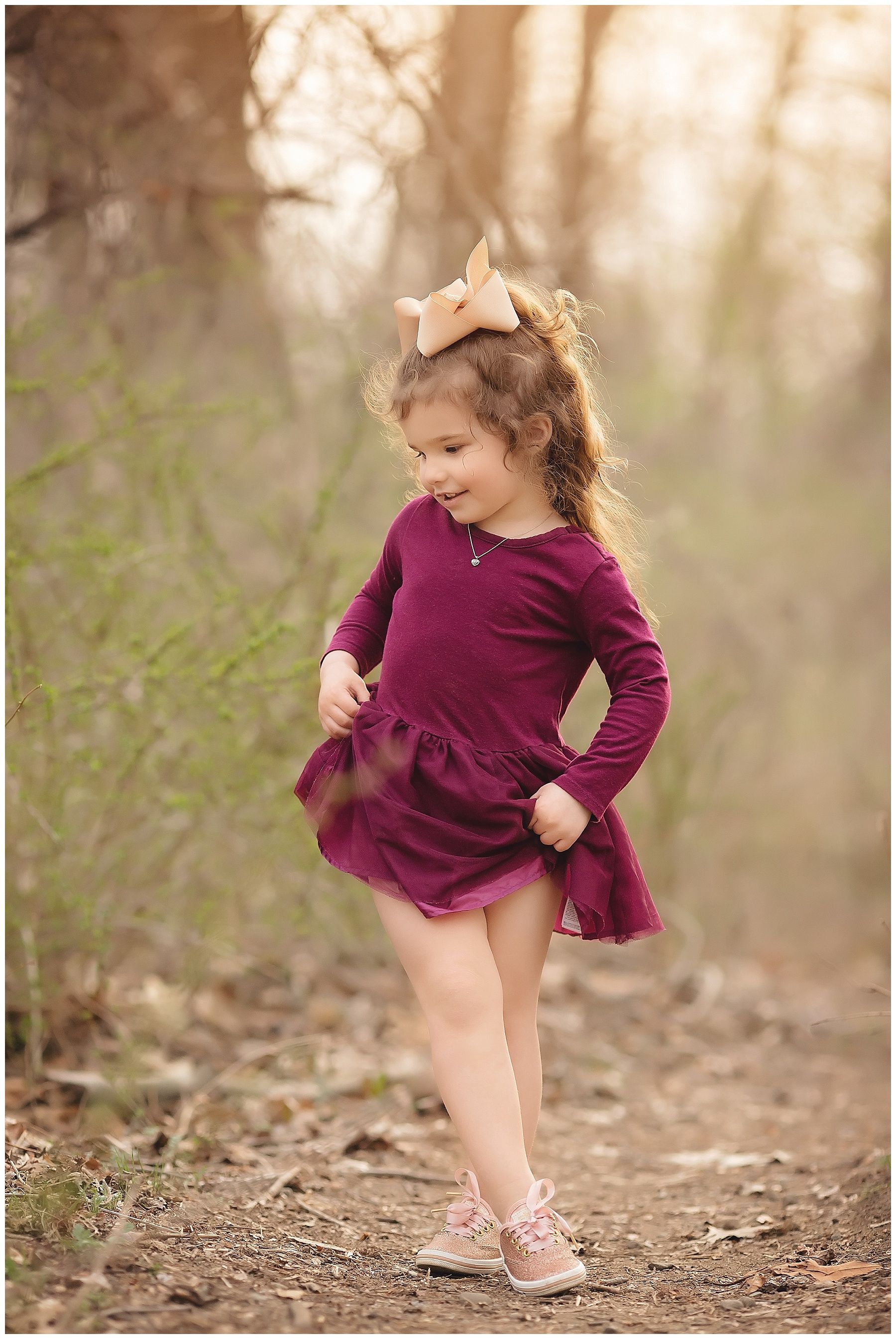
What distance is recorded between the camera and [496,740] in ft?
6.43

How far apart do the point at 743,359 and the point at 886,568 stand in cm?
163

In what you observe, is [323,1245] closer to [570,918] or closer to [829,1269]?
[570,918]

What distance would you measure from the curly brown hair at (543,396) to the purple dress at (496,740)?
0.12 metres

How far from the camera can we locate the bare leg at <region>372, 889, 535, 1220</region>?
1.87m

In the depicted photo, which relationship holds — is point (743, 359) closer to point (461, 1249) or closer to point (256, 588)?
point (256, 588)

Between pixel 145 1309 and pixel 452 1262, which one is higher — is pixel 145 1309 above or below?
above

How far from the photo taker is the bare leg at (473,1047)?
1866 mm

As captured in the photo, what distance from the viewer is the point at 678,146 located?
577 centimetres

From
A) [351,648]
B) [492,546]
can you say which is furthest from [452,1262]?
[492,546]

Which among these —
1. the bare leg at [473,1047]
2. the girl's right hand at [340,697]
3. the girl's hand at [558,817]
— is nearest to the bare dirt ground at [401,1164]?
the bare leg at [473,1047]

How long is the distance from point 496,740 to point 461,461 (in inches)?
18.5

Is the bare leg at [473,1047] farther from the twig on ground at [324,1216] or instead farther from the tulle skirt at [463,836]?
the twig on ground at [324,1216]

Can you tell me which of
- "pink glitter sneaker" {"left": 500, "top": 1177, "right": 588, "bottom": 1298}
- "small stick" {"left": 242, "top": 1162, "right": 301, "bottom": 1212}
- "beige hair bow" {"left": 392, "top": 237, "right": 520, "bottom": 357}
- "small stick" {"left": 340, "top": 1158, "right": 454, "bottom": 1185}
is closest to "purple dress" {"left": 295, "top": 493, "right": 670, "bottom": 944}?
"beige hair bow" {"left": 392, "top": 237, "right": 520, "bottom": 357}

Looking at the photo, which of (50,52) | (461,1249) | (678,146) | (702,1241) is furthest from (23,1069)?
(678,146)
